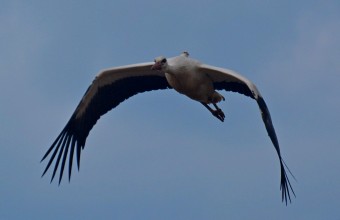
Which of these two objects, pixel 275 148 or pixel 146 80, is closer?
pixel 275 148

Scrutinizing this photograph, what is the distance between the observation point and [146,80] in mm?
18953

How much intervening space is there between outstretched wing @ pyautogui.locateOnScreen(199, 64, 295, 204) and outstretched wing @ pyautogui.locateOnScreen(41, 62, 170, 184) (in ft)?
3.76

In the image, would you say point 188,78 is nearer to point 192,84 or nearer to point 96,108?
point 192,84

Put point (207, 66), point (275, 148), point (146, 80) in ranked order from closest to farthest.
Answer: point (275, 148) < point (207, 66) < point (146, 80)

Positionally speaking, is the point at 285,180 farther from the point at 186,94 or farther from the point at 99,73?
the point at 99,73

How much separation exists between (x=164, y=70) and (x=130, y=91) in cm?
159

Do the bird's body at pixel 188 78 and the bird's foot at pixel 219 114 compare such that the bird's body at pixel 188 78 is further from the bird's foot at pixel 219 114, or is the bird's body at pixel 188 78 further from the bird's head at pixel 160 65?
the bird's foot at pixel 219 114

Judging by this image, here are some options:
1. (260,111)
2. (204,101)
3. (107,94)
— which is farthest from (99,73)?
(260,111)

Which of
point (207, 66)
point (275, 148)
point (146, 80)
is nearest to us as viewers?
point (275, 148)

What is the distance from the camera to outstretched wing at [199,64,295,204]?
16797 millimetres

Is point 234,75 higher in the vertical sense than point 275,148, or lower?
higher

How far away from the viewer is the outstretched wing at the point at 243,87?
16.8 meters

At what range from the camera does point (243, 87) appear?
712 inches

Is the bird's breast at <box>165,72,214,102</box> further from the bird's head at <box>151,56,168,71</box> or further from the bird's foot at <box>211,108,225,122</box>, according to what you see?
the bird's foot at <box>211,108,225,122</box>
